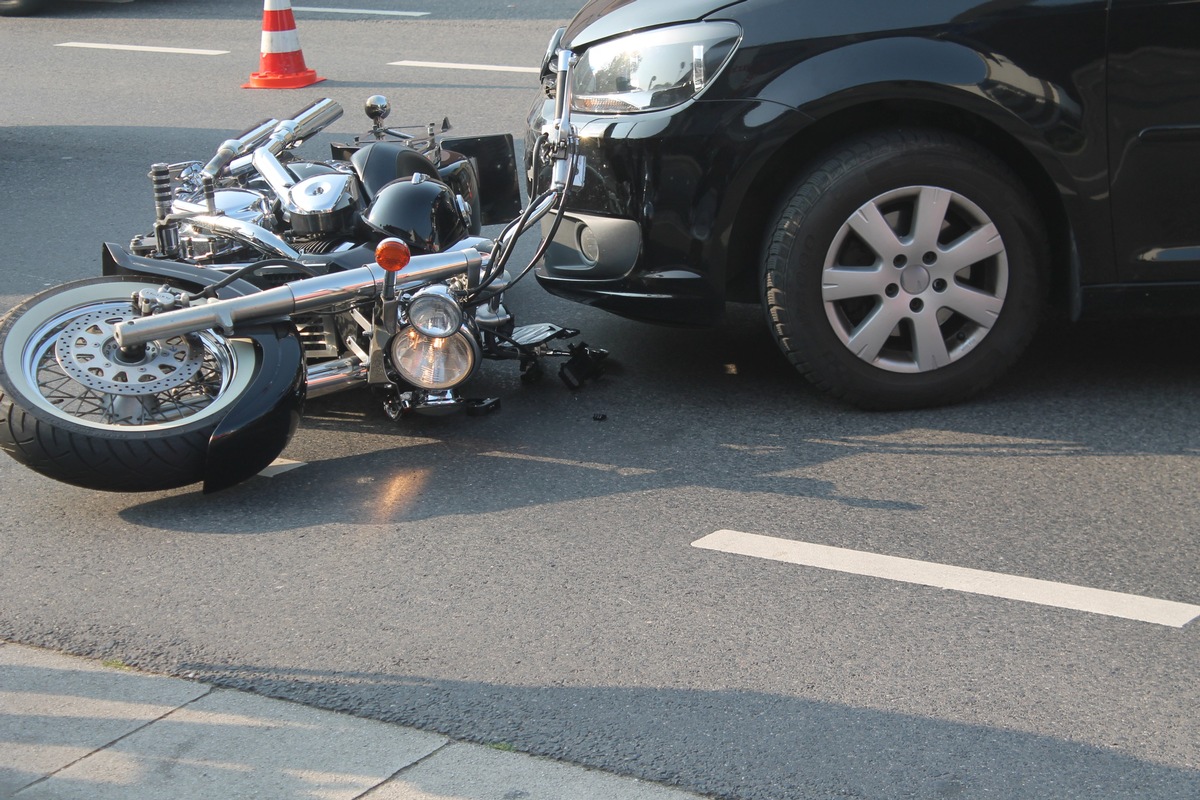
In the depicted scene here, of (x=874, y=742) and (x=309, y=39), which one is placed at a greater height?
(x=309, y=39)

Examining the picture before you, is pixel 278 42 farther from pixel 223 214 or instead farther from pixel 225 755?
pixel 225 755

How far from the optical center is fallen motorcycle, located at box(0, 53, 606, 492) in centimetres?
395

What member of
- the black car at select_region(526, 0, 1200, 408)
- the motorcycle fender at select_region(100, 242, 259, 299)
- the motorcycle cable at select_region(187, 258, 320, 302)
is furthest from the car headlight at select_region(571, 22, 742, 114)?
Result: the motorcycle fender at select_region(100, 242, 259, 299)

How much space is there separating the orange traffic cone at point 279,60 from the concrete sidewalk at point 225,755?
7985mm

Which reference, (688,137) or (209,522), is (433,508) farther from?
(688,137)

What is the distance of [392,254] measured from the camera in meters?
4.08

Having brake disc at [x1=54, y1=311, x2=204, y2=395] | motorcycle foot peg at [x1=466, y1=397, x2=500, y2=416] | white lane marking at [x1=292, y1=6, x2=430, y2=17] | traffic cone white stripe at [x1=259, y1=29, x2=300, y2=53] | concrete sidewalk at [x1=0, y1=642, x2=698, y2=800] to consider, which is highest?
white lane marking at [x1=292, y1=6, x2=430, y2=17]

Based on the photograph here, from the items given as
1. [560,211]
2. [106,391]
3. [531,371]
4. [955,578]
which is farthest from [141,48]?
[955,578]

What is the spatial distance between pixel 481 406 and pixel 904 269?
1.40 metres

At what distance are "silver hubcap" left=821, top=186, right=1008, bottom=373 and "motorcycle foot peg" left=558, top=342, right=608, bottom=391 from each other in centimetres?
88

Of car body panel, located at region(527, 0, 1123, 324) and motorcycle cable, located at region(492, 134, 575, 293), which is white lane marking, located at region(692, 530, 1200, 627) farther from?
motorcycle cable, located at region(492, 134, 575, 293)

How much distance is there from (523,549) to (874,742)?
1.18m

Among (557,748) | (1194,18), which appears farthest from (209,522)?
(1194,18)

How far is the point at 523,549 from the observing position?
3.77 m
